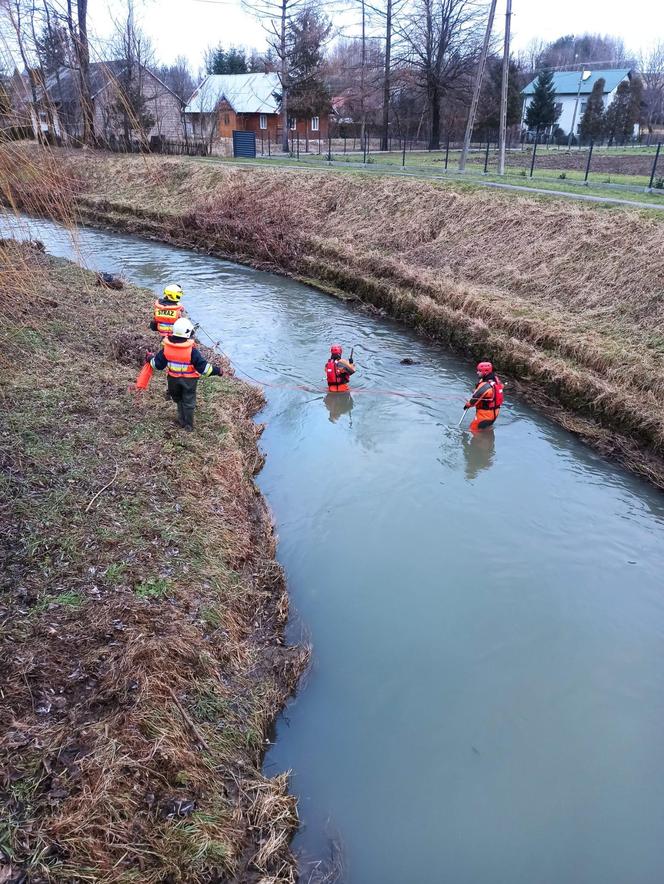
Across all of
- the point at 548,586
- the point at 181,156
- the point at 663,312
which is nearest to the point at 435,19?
the point at 181,156

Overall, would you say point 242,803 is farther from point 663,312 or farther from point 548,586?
point 663,312

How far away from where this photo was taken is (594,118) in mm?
48469

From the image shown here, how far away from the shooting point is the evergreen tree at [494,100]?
1766 inches

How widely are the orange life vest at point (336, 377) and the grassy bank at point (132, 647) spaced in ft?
9.60

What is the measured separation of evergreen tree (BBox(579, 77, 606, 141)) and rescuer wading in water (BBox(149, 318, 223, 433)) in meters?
50.3

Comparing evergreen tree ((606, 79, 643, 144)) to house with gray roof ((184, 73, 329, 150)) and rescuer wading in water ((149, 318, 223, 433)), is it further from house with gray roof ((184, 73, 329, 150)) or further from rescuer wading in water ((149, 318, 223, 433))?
rescuer wading in water ((149, 318, 223, 433))

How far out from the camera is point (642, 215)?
14.9 m

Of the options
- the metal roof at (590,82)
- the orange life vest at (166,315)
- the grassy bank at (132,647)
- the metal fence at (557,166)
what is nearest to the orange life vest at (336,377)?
the orange life vest at (166,315)

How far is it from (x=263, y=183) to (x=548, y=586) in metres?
23.6

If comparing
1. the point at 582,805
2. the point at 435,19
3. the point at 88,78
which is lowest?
the point at 582,805

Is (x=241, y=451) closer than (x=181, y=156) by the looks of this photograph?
Yes

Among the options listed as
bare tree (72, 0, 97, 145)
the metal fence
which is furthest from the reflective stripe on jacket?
the metal fence

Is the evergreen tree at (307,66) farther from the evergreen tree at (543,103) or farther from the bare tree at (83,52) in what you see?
the bare tree at (83,52)

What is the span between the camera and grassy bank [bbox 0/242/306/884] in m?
3.62
